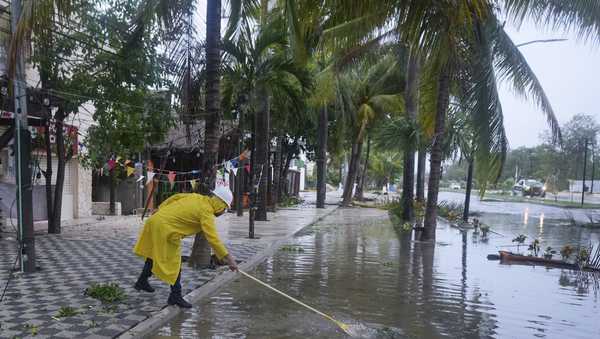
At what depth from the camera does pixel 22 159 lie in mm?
7543

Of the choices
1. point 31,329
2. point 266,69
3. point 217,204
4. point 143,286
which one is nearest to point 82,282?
point 143,286

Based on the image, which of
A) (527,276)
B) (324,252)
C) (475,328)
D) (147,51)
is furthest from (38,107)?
(527,276)

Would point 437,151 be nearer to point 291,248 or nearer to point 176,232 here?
point 291,248

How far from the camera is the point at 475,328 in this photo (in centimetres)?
616

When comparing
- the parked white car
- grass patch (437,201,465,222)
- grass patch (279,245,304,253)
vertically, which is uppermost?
grass patch (279,245,304,253)

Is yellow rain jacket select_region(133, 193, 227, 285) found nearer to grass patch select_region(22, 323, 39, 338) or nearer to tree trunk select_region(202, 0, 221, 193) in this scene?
grass patch select_region(22, 323, 39, 338)

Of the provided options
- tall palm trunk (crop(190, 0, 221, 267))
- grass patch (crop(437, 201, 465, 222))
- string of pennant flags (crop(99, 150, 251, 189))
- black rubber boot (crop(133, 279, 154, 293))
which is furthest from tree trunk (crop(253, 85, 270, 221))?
black rubber boot (crop(133, 279, 154, 293))

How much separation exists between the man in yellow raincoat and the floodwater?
0.55 meters

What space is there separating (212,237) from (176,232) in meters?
0.44

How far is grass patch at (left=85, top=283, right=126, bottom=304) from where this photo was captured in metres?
6.33

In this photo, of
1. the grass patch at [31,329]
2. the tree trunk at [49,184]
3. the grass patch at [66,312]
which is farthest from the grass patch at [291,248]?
the grass patch at [31,329]

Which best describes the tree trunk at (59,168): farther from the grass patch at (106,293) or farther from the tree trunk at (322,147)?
the tree trunk at (322,147)

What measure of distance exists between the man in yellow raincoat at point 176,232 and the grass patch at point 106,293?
1.95 ft

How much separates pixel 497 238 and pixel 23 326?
13.6m
